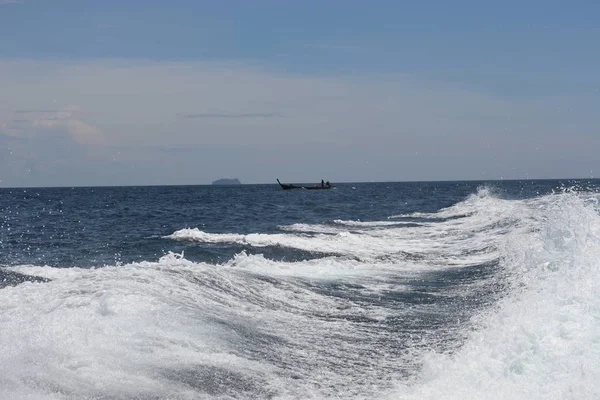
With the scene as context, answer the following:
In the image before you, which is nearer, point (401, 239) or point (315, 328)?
point (315, 328)

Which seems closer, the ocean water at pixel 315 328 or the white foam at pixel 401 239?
the ocean water at pixel 315 328

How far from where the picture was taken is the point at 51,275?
17.7 meters

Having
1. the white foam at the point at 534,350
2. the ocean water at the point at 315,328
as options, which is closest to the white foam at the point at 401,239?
the ocean water at the point at 315,328

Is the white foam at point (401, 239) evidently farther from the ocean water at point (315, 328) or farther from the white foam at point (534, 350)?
the white foam at point (534, 350)

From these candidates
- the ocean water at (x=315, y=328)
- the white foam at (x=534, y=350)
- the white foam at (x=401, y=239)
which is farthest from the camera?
the white foam at (x=401, y=239)

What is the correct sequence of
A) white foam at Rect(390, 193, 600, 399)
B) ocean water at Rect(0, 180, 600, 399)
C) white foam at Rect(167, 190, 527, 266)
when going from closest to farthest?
white foam at Rect(390, 193, 600, 399)
ocean water at Rect(0, 180, 600, 399)
white foam at Rect(167, 190, 527, 266)

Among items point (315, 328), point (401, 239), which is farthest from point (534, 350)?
point (401, 239)

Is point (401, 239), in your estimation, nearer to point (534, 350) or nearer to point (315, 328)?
point (315, 328)

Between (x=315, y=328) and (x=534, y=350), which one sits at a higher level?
(x=534, y=350)

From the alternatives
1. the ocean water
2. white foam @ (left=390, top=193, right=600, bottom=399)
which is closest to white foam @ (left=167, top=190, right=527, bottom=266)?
the ocean water

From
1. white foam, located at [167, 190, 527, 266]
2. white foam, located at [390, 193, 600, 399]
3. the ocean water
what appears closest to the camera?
white foam, located at [390, 193, 600, 399]

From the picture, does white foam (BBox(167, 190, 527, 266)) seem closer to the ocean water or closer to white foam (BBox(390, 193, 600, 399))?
the ocean water

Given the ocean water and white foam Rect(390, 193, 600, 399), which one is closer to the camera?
white foam Rect(390, 193, 600, 399)

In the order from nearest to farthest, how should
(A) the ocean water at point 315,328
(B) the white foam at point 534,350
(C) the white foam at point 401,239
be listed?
(B) the white foam at point 534,350 < (A) the ocean water at point 315,328 < (C) the white foam at point 401,239
